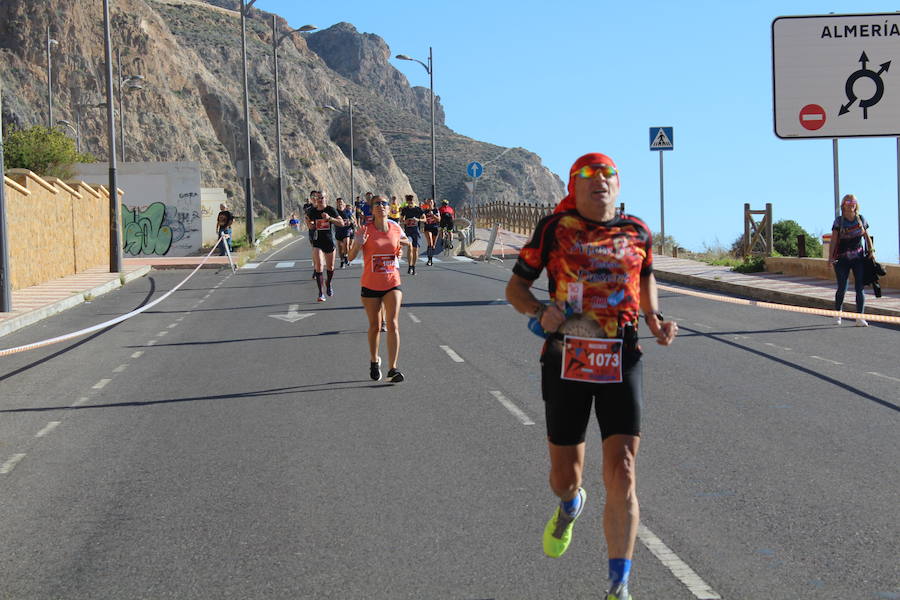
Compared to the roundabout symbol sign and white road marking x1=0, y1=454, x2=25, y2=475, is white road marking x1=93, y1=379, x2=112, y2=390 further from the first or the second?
the roundabout symbol sign

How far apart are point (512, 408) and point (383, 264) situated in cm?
243

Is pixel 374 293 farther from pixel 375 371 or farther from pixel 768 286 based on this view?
pixel 768 286

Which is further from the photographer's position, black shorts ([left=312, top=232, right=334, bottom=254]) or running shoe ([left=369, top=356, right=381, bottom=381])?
black shorts ([left=312, top=232, right=334, bottom=254])

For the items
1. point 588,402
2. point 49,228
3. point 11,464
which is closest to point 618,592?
point 588,402

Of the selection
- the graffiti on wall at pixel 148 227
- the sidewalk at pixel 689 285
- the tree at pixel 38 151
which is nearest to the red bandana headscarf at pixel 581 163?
the sidewalk at pixel 689 285

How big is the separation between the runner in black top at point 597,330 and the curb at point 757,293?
1278 cm

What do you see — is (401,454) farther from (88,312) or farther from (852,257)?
(88,312)

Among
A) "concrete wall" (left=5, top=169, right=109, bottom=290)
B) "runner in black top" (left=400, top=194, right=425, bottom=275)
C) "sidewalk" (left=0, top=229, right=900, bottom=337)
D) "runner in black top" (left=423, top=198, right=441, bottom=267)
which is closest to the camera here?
"sidewalk" (left=0, top=229, right=900, bottom=337)

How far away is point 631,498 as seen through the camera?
14.7 feet

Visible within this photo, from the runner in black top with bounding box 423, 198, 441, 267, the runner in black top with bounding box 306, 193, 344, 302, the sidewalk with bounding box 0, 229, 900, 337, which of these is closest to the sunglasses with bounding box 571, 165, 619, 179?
the sidewalk with bounding box 0, 229, 900, 337

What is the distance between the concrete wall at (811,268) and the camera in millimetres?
20094

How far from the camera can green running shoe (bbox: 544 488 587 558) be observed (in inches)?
191

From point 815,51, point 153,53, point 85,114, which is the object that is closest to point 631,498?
point 815,51

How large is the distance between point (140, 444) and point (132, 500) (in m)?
1.66
